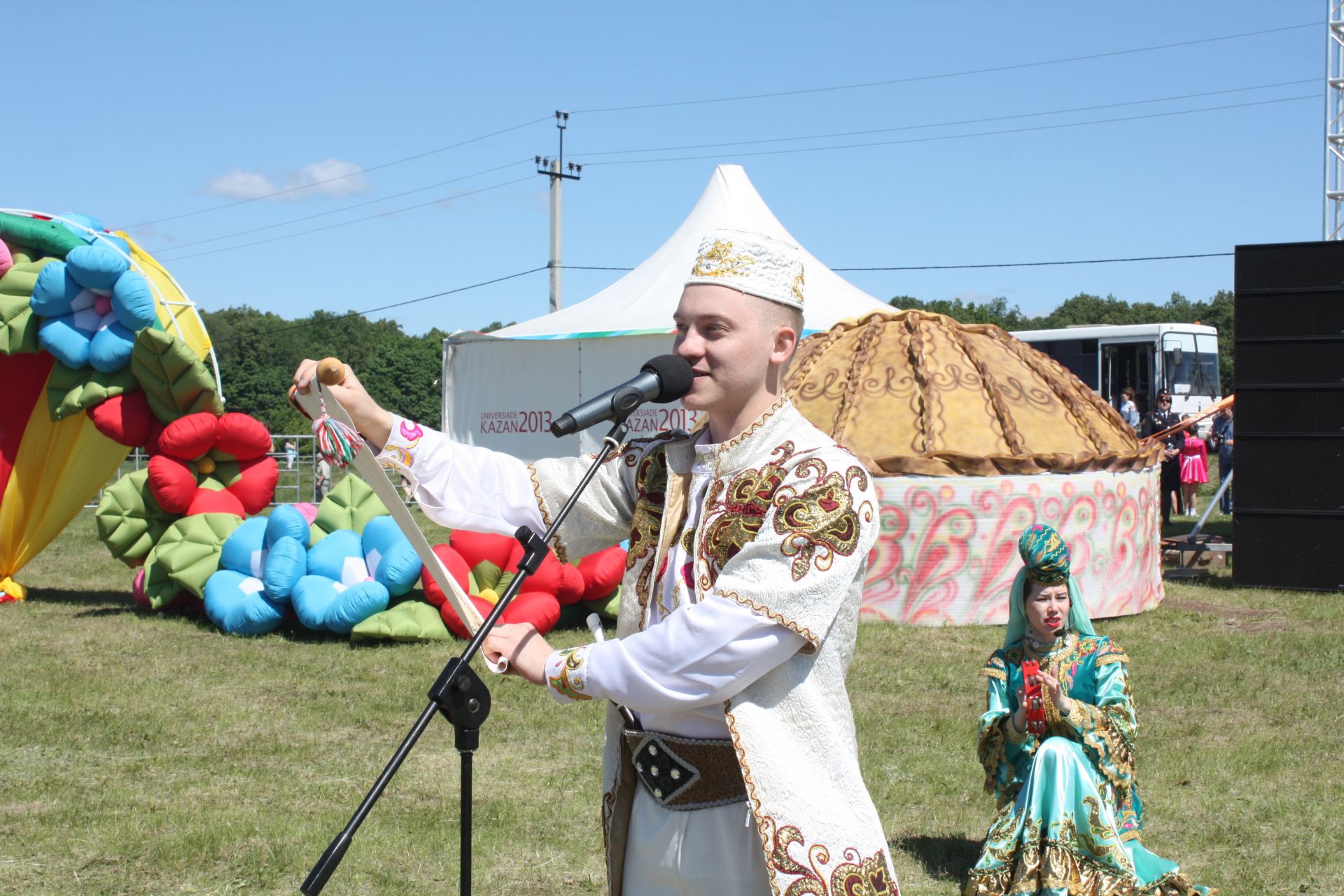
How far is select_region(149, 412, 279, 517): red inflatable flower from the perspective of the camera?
998 cm

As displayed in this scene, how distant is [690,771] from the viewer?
238 centimetres

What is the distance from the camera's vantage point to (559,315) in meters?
19.2

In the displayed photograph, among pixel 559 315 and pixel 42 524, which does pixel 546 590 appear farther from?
pixel 559 315

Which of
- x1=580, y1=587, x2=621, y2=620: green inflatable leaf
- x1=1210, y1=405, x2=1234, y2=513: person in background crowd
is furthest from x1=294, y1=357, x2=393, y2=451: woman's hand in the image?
x1=1210, y1=405, x2=1234, y2=513: person in background crowd

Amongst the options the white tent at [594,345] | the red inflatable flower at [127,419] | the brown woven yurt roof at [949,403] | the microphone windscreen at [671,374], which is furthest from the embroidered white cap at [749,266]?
the white tent at [594,345]

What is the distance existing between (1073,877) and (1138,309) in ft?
258

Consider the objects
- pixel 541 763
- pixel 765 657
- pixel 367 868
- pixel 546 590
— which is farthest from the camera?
pixel 546 590

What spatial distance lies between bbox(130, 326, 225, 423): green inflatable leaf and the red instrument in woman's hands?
7243 mm

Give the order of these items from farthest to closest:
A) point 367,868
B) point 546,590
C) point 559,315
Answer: point 559,315
point 546,590
point 367,868

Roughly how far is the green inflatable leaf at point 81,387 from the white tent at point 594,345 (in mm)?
6516

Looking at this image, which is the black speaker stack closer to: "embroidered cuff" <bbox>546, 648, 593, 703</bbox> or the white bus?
"embroidered cuff" <bbox>546, 648, 593, 703</bbox>

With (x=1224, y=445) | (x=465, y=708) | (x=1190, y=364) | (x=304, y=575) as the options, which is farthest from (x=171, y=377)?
(x=1190, y=364)

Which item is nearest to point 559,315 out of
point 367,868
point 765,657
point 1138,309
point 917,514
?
point 917,514

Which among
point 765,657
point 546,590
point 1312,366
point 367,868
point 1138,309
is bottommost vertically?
point 367,868
